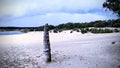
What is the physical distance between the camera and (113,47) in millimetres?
9523

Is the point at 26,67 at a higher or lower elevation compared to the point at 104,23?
lower

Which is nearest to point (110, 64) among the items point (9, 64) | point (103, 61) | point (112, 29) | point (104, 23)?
point (103, 61)

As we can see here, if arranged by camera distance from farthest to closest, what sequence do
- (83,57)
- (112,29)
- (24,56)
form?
(112,29)
(24,56)
(83,57)

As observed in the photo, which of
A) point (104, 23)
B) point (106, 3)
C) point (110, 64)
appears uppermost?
point (106, 3)

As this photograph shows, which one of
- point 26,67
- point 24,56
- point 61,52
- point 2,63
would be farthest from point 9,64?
point 61,52

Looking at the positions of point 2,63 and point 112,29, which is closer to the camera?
point 2,63

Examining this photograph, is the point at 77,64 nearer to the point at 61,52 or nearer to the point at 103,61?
the point at 103,61

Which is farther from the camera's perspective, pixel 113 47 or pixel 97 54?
pixel 113 47

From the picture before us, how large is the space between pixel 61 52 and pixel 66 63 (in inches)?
79.1

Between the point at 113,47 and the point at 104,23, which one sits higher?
the point at 104,23

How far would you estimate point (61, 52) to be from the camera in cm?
927

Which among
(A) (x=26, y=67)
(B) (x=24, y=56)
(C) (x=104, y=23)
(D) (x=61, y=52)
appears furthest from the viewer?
(C) (x=104, y=23)

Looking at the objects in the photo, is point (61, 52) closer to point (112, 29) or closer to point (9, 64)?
point (9, 64)

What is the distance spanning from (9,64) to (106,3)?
5.00 m
